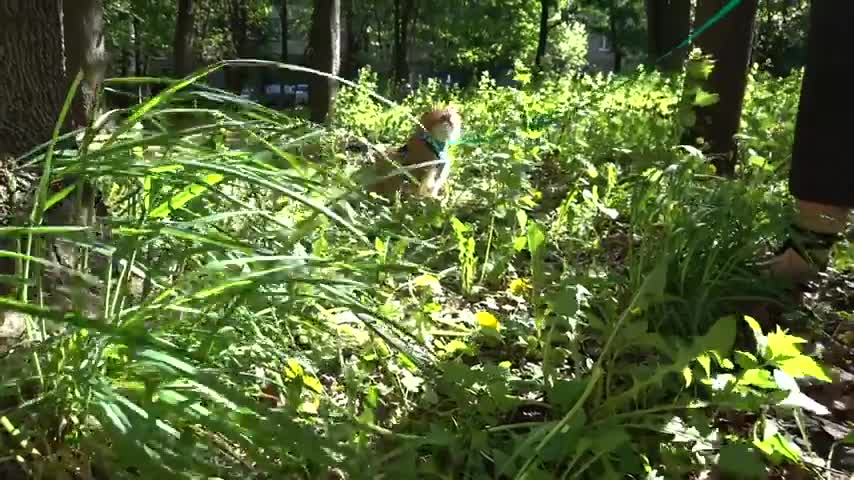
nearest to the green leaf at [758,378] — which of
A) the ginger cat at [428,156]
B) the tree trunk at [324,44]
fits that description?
the ginger cat at [428,156]

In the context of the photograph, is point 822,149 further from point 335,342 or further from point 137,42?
point 137,42

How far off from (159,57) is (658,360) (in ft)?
103

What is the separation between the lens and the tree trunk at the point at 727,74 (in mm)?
4562

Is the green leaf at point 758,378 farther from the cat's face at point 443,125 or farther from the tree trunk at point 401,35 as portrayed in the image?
the tree trunk at point 401,35

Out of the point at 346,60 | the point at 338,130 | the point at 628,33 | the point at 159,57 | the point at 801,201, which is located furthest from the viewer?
the point at 628,33

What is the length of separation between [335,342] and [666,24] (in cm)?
1121

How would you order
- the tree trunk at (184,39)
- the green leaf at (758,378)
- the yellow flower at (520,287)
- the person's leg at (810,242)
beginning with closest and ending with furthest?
the green leaf at (758,378)
the person's leg at (810,242)
the yellow flower at (520,287)
the tree trunk at (184,39)

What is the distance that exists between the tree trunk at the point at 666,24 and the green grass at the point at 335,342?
928 centimetres

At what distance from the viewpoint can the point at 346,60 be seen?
23.7 m

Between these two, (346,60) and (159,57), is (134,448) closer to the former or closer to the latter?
(346,60)

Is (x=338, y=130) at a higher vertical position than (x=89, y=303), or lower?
higher

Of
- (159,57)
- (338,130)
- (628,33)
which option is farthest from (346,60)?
(338,130)

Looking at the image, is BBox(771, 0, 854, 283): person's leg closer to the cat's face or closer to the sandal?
the sandal

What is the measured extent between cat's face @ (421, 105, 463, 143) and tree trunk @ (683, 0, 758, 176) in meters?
1.39
